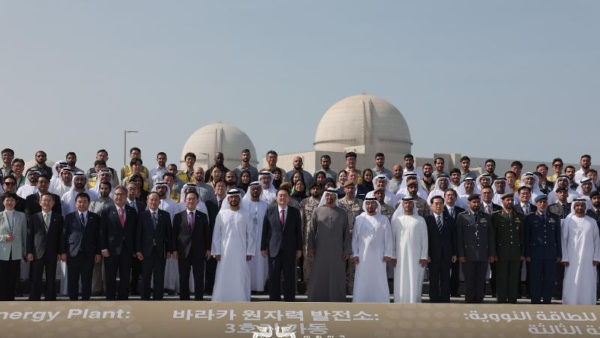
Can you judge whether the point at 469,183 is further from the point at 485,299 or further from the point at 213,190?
the point at 213,190

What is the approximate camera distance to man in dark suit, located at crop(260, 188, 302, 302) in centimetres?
1006

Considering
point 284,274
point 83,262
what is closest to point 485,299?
point 284,274

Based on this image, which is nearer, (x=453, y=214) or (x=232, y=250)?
(x=232, y=250)

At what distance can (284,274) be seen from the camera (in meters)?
10.1

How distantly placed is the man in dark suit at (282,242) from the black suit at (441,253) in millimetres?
1879

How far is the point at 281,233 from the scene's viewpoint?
396 inches

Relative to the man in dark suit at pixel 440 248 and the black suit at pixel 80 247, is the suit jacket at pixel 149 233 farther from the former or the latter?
the man in dark suit at pixel 440 248

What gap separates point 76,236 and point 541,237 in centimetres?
662

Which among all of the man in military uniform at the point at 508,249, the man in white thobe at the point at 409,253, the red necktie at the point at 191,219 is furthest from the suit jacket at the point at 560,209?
the red necktie at the point at 191,219

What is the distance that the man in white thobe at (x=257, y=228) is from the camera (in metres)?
10.6

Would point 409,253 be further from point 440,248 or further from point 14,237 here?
point 14,237

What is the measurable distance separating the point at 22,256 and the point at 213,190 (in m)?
3.25

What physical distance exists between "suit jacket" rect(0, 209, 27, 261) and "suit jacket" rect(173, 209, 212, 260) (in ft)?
6.63

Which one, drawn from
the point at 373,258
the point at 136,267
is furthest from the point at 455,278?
the point at 136,267
